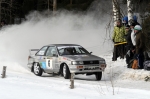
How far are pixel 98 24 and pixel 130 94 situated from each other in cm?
2469

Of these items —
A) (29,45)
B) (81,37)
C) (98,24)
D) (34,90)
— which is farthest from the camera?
(98,24)

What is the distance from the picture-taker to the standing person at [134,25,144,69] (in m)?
14.0

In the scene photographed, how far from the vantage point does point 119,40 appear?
17047mm

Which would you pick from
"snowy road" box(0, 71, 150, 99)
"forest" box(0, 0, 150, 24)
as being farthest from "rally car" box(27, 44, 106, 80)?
"forest" box(0, 0, 150, 24)

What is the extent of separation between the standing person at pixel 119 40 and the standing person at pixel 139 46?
2.64 meters

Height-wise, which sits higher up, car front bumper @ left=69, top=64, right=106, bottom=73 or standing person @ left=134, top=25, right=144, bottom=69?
Answer: standing person @ left=134, top=25, right=144, bottom=69

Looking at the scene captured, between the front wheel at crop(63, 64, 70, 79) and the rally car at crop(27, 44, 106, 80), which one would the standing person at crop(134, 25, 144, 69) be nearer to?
the rally car at crop(27, 44, 106, 80)

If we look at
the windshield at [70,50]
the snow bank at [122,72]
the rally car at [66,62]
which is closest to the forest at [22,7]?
the snow bank at [122,72]

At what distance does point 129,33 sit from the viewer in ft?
48.8

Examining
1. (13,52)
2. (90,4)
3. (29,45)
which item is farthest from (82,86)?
(90,4)

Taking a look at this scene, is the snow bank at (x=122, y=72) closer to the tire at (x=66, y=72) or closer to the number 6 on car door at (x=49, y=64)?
the tire at (x=66, y=72)

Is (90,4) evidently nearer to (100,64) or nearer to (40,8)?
(40,8)

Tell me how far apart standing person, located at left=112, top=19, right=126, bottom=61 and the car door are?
10.8ft

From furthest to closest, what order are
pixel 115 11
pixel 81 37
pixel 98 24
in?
1. pixel 98 24
2. pixel 81 37
3. pixel 115 11
